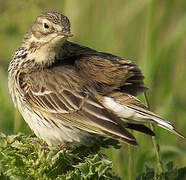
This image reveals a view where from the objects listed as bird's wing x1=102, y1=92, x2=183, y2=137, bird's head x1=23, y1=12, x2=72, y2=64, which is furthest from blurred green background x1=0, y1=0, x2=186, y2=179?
bird's head x1=23, y1=12, x2=72, y2=64

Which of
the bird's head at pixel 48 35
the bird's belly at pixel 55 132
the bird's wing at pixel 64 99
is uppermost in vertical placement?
the bird's head at pixel 48 35

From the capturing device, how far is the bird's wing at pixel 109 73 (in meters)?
5.54

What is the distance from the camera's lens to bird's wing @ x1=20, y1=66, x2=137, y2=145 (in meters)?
5.37

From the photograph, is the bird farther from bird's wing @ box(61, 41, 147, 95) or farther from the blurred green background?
the blurred green background

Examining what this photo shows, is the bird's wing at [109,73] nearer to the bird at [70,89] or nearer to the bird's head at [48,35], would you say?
the bird at [70,89]

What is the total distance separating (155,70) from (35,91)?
55.4 inches

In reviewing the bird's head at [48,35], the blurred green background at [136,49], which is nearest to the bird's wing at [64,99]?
the bird's head at [48,35]

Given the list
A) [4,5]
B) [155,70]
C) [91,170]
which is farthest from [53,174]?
[4,5]

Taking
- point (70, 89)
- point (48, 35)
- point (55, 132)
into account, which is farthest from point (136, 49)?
point (55, 132)

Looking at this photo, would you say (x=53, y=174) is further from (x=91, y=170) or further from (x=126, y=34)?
(x=126, y=34)

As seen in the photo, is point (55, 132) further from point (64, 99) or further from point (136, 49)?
point (136, 49)

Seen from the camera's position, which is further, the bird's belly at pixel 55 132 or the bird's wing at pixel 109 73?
the bird's wing at pixel 109 73

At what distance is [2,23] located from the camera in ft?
22.1

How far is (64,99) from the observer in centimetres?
560
